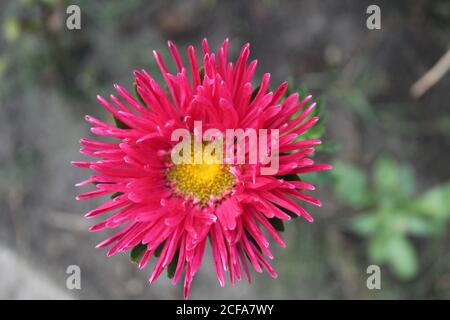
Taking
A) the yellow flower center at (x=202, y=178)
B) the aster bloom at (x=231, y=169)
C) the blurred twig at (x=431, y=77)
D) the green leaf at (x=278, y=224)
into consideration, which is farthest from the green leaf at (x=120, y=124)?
the blurred twig at (x=431, y=77)

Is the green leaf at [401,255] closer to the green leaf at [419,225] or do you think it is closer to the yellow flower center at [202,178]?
the green leaf at [419,225]

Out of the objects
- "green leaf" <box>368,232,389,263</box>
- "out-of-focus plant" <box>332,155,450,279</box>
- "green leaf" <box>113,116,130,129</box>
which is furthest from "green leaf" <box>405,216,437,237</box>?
Result: "green leaf" <box>113,116,130,129</box>

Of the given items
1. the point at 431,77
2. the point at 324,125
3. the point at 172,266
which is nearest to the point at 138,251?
the point at 172,266

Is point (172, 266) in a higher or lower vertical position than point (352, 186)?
lower

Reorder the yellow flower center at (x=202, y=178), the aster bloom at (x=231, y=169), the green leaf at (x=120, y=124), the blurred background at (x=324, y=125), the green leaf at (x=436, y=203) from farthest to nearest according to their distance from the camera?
the blurred background at (x=324, y=125), the green leaf at (x=436, y=203), the yellow flower center at (x=202, y=178), the green leaf at (x=120, y=124), the aster bloom at (x=231, y=169)

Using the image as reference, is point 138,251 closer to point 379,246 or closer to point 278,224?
point 278,224

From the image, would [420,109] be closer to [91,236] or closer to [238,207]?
[238,207]

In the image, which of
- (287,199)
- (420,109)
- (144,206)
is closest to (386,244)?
(420,109)
